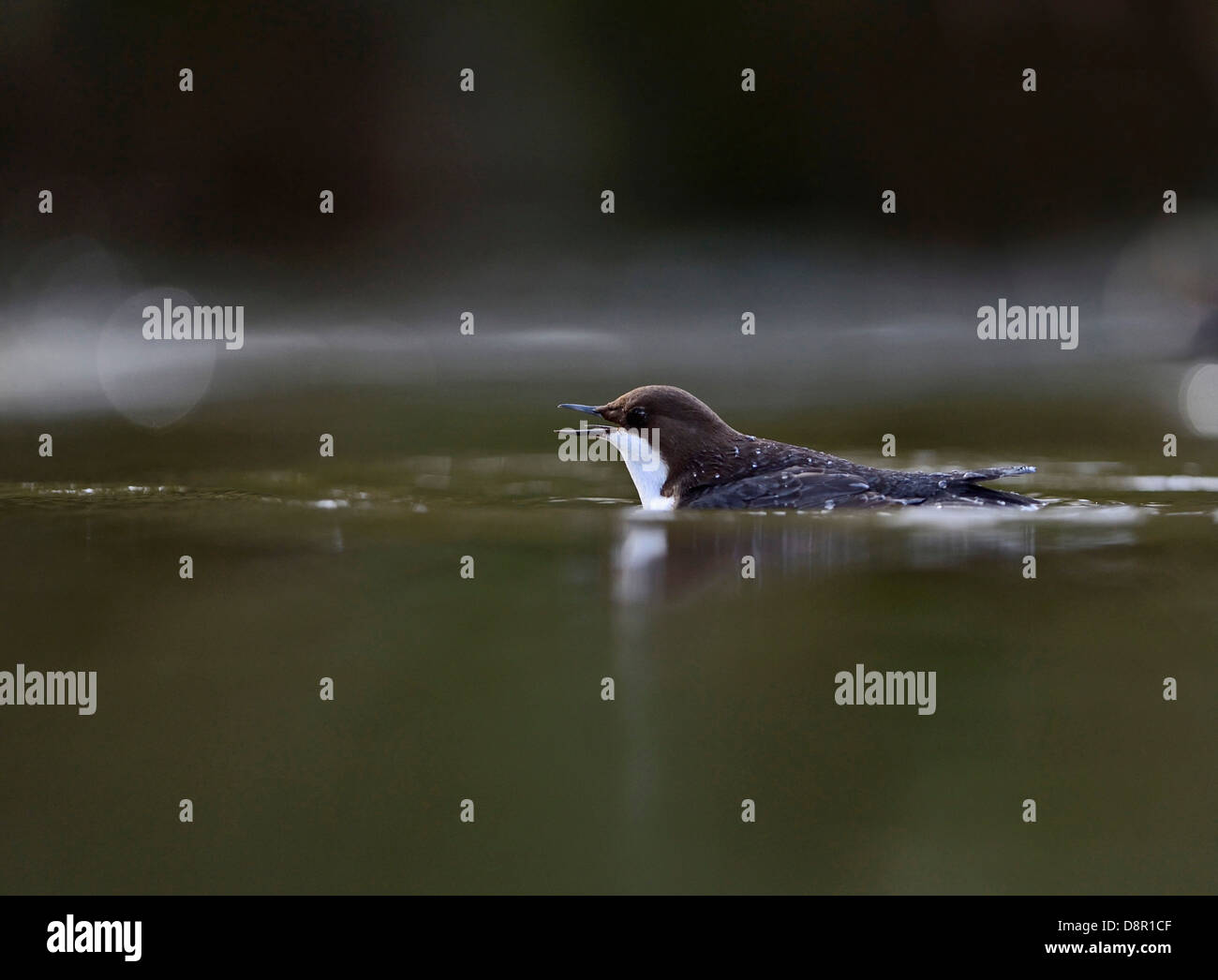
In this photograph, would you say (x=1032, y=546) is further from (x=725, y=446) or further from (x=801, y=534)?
(x=725, y=446)

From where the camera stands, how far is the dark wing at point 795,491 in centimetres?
892

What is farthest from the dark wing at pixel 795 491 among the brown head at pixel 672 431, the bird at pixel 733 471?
the brown head at pixel 672 431

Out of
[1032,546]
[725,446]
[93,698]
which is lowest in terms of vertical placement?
[93,698]

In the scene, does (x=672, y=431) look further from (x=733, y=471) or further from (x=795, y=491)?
(x=795, y=491)

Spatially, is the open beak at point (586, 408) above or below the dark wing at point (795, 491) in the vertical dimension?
above

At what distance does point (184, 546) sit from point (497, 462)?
308 cm

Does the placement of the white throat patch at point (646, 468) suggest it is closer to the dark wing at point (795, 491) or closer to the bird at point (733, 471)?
the bird at point (733, 471)

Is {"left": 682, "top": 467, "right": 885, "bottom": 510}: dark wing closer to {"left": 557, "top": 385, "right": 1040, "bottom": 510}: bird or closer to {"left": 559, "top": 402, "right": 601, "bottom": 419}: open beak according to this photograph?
{"left": 557, "top": 385, "right": 1040, "bottom": 510}: bird

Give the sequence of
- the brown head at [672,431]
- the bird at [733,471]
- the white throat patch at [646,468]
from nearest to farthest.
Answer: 1. the bird at [733,471]
2. the brown head at [672,431]
3. the white throat patch at [646,468]

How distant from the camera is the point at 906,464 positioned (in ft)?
34.8

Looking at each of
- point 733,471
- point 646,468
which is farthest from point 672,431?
point 733,471

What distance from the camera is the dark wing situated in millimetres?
8922

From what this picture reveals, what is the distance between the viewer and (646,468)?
31.4 ft

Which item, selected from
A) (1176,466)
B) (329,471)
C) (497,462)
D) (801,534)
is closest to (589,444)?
(497,462)
